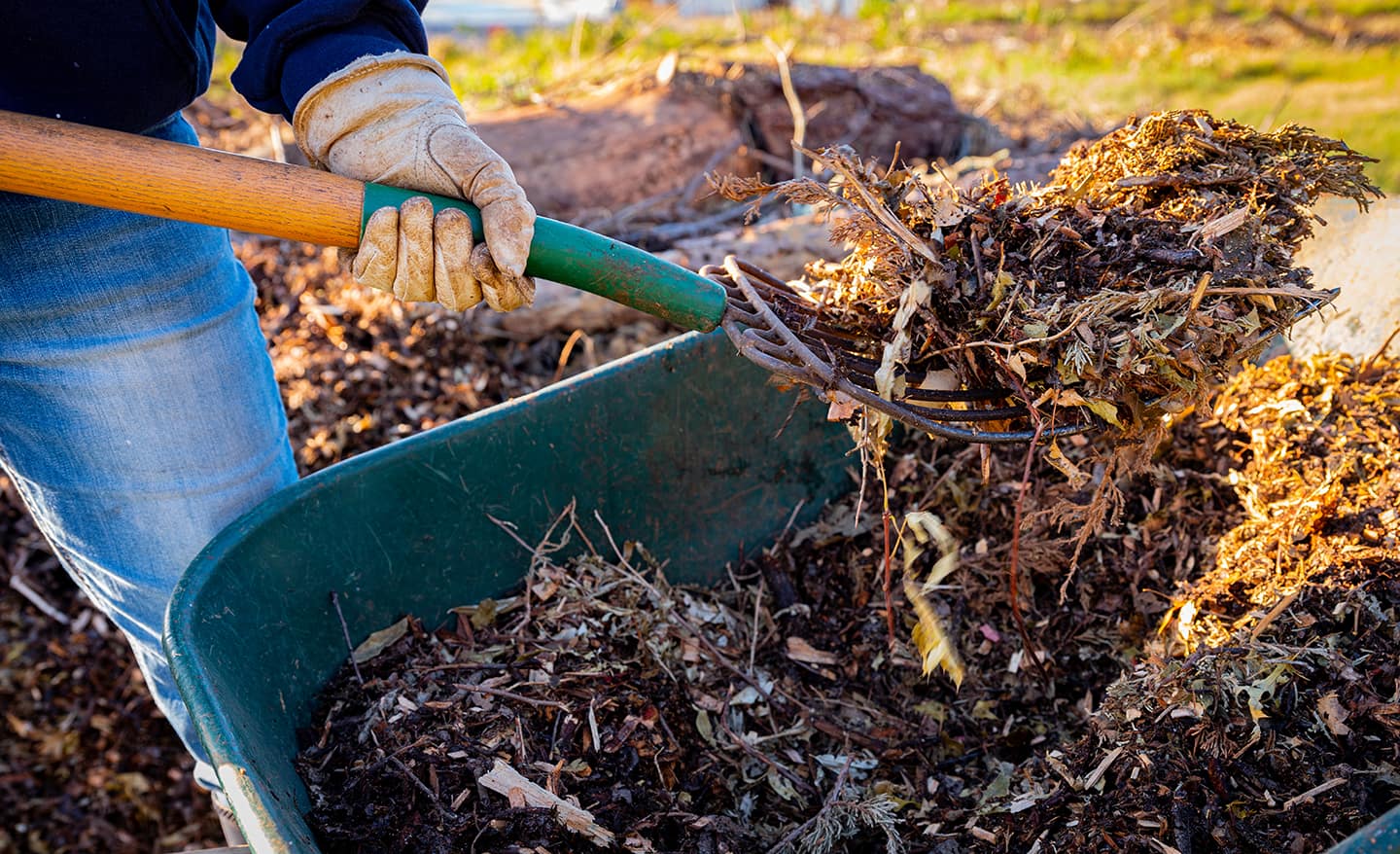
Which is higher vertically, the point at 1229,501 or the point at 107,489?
the point at 107,489

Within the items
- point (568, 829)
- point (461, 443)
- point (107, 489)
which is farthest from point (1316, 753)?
point (107, 489)

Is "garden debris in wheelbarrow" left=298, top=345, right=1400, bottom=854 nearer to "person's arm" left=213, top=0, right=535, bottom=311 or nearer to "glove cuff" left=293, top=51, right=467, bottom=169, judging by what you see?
"person's arm" left=213, top=0, right=535, bottom=311

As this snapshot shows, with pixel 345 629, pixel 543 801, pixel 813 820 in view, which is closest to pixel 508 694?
pixel 543 801

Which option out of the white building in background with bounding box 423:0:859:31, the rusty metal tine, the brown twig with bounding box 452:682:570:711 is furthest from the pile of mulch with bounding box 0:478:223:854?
the white building in background with bounding box 423:0:859:31

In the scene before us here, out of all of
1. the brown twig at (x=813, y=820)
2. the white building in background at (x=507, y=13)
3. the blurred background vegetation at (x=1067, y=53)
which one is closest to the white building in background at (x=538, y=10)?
the white building in background at (x=507, y=13)

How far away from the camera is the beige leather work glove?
1.56 metres

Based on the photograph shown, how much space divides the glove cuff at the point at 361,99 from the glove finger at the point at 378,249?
0.19 meters

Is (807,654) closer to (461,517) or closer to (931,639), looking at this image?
(931,639)

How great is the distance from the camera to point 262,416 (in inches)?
75.1

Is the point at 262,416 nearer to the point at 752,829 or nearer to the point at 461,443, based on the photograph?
the point at 461,443

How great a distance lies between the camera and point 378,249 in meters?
1.55

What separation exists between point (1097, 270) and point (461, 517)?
130cm

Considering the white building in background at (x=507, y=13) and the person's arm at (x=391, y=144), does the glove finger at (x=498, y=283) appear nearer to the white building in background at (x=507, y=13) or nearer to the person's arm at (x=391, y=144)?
the person's arm at (x=391, y=144)

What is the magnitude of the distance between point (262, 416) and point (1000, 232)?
144 centimetres
